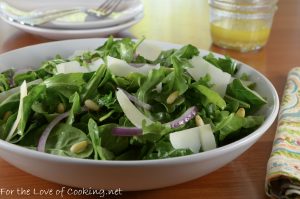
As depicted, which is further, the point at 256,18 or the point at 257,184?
the point at 256,18

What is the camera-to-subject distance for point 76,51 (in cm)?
101

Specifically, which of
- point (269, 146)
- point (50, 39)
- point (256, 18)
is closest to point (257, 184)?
point (269, 146)

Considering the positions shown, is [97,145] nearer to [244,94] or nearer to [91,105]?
[91,105]

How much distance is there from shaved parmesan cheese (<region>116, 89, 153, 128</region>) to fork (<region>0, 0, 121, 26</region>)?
0.72m

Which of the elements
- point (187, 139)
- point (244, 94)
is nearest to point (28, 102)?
point (187, 139)

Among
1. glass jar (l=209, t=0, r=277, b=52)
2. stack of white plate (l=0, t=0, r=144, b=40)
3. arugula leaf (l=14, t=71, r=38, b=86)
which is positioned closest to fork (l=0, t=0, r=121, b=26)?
stack of white plate (l=0, t=0, r=144, b=40)

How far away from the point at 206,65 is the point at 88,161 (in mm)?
350

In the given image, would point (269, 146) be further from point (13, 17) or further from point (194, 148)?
point (13, 17)

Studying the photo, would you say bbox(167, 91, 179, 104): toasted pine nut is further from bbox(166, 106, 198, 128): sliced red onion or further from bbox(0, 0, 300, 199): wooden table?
bbox(0, 0, 300, 199): wooden table

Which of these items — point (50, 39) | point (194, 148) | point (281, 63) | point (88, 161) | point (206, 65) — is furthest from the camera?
point (50, 39)

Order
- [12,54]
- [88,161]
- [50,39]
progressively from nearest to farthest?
[88,161], [12,54], [50,39]

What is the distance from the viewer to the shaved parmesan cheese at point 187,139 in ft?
2.15

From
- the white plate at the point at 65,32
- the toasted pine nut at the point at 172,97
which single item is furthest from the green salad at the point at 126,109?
the white plate at the point at 65,32

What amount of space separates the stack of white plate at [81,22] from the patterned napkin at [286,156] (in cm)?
62
